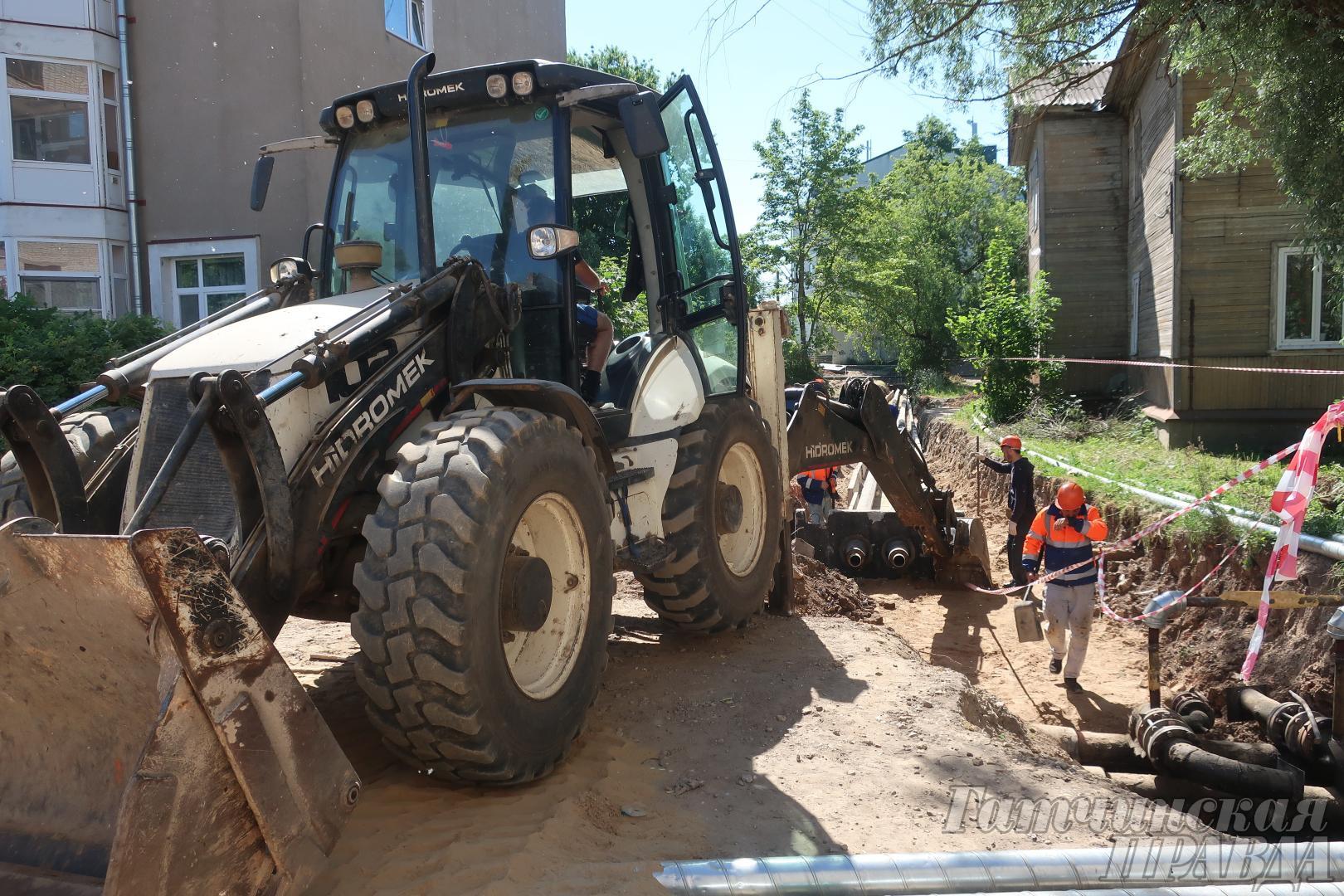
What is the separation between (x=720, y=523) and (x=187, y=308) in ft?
43.1

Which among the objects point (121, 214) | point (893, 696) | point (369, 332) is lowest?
point (893, 696)

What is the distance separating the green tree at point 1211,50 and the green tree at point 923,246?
45.8 feet

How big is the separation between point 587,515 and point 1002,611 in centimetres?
734

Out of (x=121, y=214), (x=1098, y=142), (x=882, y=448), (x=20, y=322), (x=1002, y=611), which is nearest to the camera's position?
(x=882, y=448)

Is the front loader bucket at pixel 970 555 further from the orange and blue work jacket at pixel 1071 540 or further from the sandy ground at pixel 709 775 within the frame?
the sandy ground at pixel 709 775

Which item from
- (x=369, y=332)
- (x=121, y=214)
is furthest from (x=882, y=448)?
(x=121, y=214)

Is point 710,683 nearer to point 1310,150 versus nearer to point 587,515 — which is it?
point 587,515

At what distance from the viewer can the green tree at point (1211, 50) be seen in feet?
23.6

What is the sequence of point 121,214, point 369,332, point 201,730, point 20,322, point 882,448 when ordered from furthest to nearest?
point 121,214
point 20,322
point 882,448
point 369,332
point 201,730

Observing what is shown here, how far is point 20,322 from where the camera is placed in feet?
42.2

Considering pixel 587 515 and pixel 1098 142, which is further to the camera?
pixel 1098 142

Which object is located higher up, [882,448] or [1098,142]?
[1098,142]

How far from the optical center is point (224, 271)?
15.8 meters

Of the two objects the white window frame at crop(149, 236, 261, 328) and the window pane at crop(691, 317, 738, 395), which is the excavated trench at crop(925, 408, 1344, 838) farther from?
the white window frame at crop(149, 236, 261, 328)
